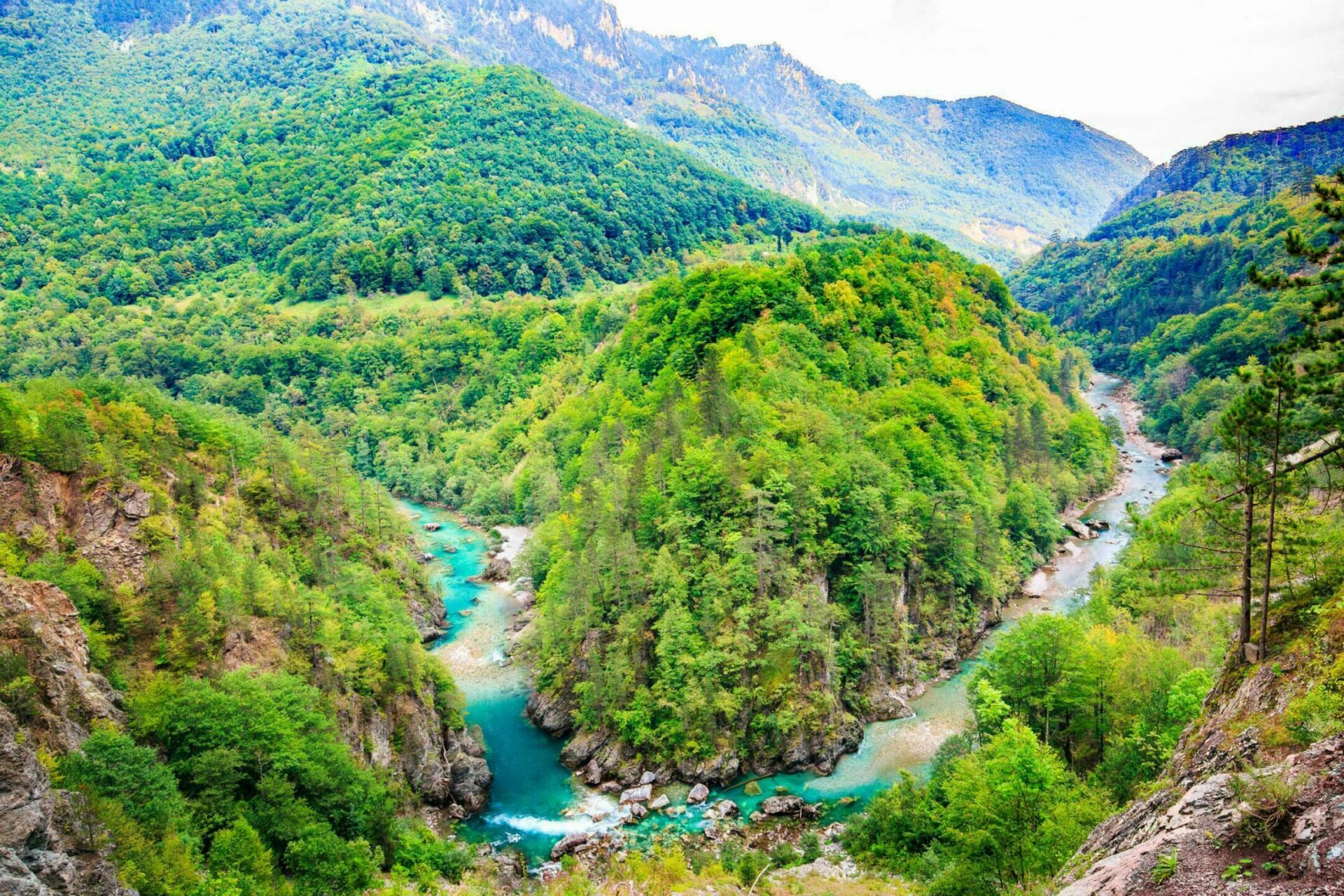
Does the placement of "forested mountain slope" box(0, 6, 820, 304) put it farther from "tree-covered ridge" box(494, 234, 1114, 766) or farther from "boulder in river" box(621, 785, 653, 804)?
"boulder in river" box(621, 785, 653, 804)

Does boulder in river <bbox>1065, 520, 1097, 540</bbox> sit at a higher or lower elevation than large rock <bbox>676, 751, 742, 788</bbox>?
higher

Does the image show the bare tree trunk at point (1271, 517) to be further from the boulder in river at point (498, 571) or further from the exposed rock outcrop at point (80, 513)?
the boulder in river at point (498, 571)

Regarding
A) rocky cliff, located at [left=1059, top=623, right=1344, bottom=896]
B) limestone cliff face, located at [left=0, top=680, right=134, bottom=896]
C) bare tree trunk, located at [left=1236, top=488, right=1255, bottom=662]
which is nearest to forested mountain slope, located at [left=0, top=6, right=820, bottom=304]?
limestone cliff face, located at [left=0, top=680, right=134, bottom=896]

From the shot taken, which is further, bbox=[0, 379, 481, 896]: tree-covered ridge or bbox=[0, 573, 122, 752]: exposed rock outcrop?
bbox=[0, 379, 481, 896]: tree-covered ridge

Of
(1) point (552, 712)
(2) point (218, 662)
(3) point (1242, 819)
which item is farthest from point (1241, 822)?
(1) point (552, 712)

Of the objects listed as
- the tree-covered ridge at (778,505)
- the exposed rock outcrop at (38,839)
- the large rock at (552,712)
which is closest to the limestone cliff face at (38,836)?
the exposed rock outcrop at (38,839)

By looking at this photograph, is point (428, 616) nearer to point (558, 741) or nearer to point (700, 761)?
point (558, 741)

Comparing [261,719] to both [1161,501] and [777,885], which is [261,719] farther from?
[1161,501]
